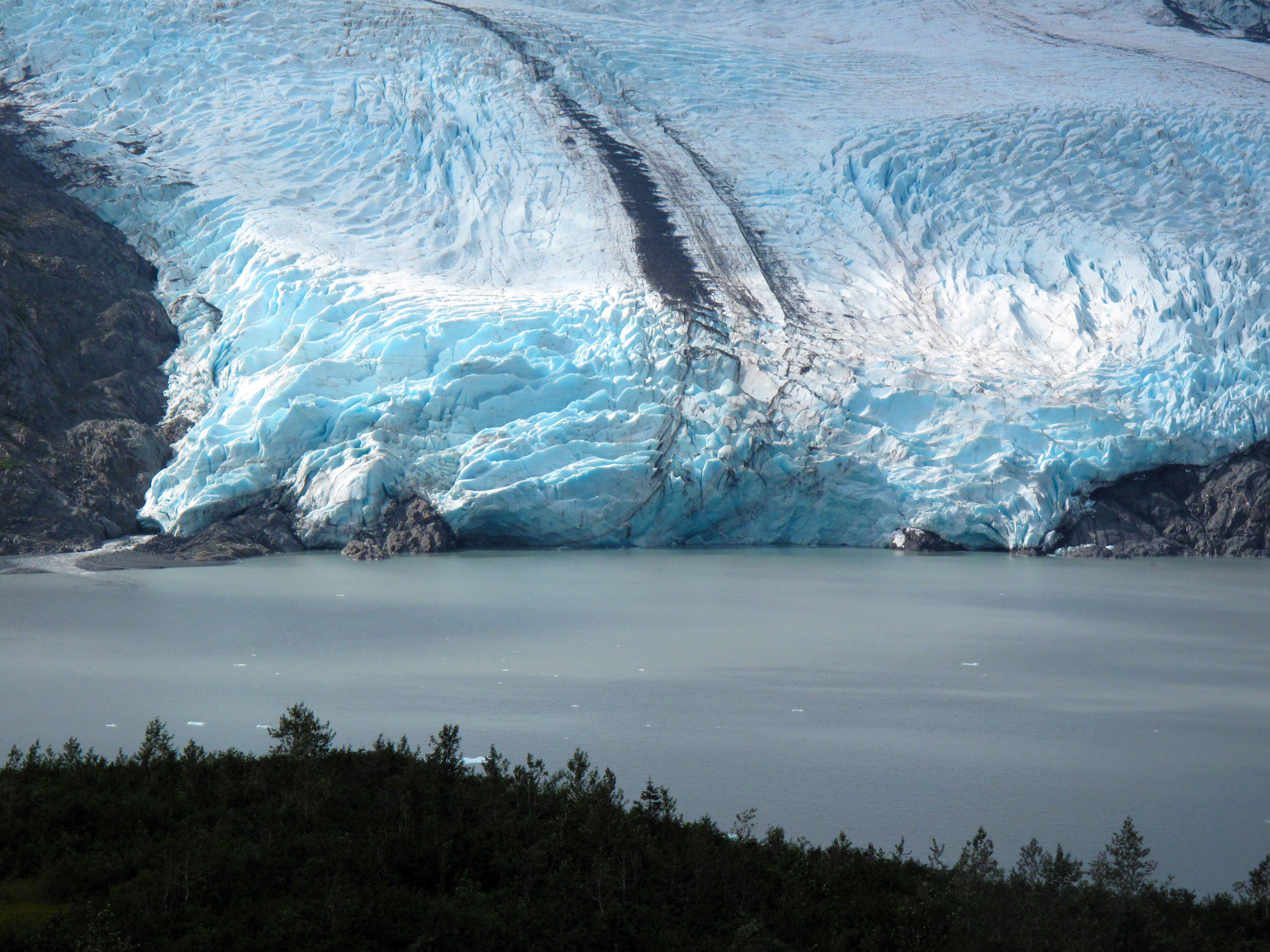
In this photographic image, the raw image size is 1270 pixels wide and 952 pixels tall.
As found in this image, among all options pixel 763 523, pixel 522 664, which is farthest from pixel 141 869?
pixel 763 523

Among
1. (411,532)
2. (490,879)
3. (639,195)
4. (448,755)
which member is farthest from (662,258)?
(490,879)

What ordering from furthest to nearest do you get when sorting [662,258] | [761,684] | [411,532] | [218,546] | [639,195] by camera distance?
1. [639,195]
2. [662,258]
3. [411,532]
4. [218,546]
5. [761,684]

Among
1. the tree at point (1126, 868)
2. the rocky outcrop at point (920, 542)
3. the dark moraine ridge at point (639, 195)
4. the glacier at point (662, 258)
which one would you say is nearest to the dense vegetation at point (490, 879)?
the tree at point (1126, 868)

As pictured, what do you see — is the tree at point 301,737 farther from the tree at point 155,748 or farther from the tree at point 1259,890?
the tree at point 1259,890

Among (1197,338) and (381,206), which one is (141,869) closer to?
(1197,338)

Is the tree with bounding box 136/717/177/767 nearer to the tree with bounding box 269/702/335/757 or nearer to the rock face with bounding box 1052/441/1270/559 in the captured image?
the tree with bounding box 269/702/335/757

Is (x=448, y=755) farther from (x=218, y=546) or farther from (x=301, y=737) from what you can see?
(x=218, y=546)

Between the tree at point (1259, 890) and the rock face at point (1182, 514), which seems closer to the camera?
the tree at point (1259, 890)
